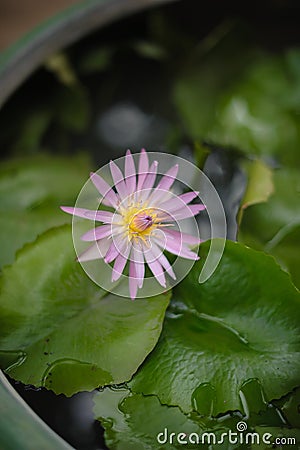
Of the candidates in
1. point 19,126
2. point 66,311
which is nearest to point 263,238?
point 66,311

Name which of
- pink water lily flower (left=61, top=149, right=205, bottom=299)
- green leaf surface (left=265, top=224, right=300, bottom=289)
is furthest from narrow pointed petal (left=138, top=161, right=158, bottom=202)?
green leaf surface (left=265, top=224, right=300, bottom=289)

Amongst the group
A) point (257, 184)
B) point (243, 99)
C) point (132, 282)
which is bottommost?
point (132, 282)

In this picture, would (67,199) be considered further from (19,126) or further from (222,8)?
(222,8)

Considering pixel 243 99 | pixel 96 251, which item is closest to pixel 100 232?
pixel 96 251

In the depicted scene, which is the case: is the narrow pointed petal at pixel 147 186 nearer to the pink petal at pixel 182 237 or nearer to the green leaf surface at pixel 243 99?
the pink petal at pixel 182 237

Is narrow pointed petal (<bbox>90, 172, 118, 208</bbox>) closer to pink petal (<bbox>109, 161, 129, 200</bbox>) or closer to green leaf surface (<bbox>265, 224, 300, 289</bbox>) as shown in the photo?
pink petal (<bbox>109, 161, 129, 200</bbox>)

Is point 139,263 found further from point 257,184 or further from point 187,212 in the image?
point 257,184
